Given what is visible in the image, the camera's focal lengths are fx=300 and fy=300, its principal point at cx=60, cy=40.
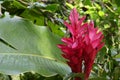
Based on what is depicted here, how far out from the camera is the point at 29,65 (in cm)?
89

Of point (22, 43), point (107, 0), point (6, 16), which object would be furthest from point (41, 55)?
point (107, 0)

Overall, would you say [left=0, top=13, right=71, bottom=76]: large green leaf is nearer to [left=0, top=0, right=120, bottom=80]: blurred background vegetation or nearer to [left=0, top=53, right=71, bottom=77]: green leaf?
[left=0, top=53, right=71, bottom=77]: green leaf

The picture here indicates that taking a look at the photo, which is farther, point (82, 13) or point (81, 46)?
point (82, 13)

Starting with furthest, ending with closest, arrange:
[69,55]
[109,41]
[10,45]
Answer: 1. [109,41]
2. [10,45]
3. [69,55]

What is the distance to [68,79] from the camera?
2.99 feet

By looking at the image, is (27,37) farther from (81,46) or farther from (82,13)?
(82,13)

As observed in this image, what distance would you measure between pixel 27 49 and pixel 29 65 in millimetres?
98

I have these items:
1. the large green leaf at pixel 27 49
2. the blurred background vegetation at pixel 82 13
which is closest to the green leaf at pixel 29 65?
the large green leaf at pixel 27 49

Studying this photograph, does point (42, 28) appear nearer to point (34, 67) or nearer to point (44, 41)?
point (44, 41)

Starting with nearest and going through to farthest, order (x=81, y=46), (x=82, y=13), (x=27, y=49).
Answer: (x=81, y=46)
(x=27, y=49)
(x=82, y=13)

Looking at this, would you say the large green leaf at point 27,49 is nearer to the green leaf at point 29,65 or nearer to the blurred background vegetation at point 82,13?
the green leaf at point 29,65

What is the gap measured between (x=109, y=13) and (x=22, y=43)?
68cm

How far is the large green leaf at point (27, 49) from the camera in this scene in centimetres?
88

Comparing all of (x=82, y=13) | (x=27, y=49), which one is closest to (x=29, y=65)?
(x=27, y=49)
